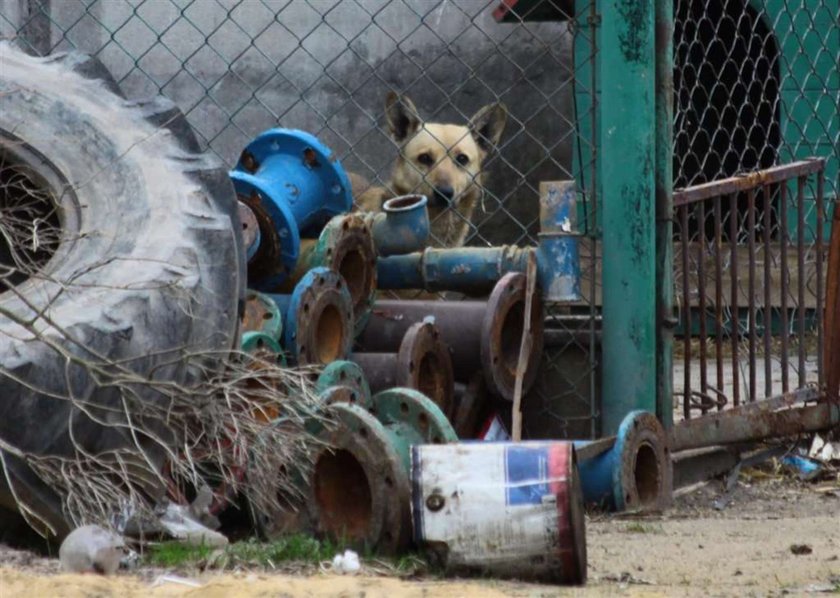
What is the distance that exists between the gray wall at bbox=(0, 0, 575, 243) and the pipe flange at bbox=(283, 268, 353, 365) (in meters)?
4.69

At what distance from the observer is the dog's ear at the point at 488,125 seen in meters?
7.22

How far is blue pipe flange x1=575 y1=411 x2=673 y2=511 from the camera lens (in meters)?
3.33

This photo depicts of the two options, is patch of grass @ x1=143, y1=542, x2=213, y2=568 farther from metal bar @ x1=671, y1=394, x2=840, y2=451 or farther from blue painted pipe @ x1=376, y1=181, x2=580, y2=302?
metal bar @ x1=671, y1=394, x2=840, y2=451

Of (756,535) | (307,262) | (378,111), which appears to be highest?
(378,111)

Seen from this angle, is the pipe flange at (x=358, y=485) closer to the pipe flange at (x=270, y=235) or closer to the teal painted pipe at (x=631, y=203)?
the pipe flange at (x=270, y=235)

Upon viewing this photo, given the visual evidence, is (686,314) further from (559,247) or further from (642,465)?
(642,465)

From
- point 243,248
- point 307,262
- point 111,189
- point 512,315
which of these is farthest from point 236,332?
point 512,315

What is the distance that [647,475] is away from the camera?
11.7 feet

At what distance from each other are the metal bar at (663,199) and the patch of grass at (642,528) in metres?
0.52

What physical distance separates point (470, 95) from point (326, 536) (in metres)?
6.46

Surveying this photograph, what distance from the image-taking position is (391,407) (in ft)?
10.3

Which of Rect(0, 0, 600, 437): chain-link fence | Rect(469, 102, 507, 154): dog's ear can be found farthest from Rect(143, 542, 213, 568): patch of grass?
Rect(0, 0, 600, 437): chain-link fence

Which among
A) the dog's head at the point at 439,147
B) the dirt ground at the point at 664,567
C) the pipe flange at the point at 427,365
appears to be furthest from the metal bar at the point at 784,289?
the dog's head at the point at 439,147

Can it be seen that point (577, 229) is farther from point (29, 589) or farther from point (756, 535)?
point (29, 589)
